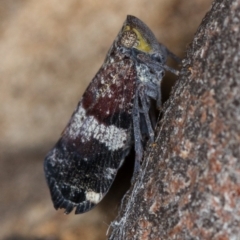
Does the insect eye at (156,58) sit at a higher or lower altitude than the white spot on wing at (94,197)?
higher

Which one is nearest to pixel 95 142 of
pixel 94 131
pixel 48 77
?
pixel 94 131

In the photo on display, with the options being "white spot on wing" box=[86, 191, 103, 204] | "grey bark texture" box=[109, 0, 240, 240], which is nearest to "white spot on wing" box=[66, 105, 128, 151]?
"white spot on wing" box=[86, 191, 103, 204]

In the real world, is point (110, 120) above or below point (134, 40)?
below

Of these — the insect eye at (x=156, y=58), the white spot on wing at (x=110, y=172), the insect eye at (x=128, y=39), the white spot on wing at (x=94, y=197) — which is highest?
the insect eye at (x=128, y=39)

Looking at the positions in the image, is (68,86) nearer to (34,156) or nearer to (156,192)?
(34,156)

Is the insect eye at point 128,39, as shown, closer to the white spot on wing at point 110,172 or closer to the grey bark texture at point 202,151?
the grey bark texture at point 202,151

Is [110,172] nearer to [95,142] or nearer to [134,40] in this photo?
[95,142]

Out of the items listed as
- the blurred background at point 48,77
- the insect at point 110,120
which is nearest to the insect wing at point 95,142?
the insect at point 110,120
